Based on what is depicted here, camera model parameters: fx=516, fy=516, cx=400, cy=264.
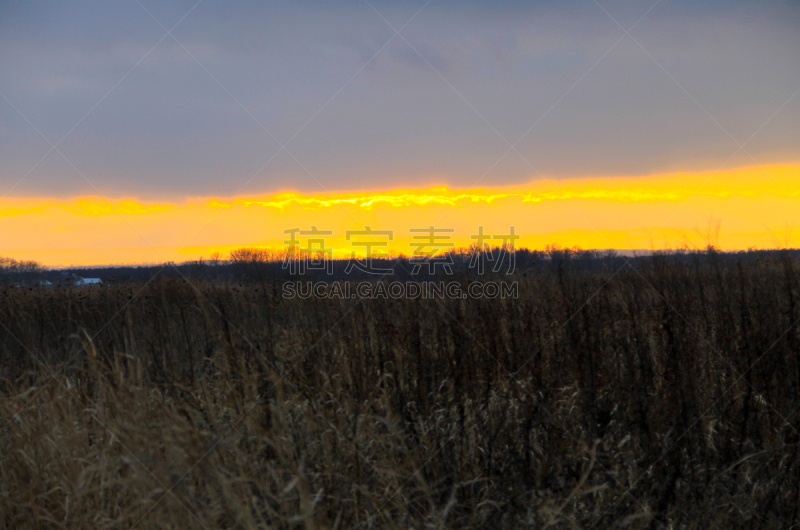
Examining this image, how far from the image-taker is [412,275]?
32.8 ft

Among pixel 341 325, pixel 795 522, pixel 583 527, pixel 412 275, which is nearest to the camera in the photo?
pixel 583 527

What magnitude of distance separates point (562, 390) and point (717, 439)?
1257 mm

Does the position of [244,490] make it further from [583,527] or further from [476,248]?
[476,248]

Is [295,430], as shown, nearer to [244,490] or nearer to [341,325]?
[244,490]

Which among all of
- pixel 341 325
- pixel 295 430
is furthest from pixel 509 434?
pixel 341 325

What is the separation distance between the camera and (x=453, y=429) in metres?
4.08

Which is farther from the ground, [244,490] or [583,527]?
[244,490]

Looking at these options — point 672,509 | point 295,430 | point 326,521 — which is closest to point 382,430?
point 295,430

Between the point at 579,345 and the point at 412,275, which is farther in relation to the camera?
the point at 412,275

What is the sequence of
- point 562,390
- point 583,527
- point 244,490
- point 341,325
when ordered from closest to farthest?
point 244,490 < point 583,527 < point 562,390 < point 341,325

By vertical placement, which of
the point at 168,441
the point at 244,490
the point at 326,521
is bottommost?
the point at 326,521

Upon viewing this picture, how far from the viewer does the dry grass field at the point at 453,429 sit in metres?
2.94

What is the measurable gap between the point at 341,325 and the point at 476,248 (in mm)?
Answer: 4926

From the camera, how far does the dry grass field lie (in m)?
2.94
